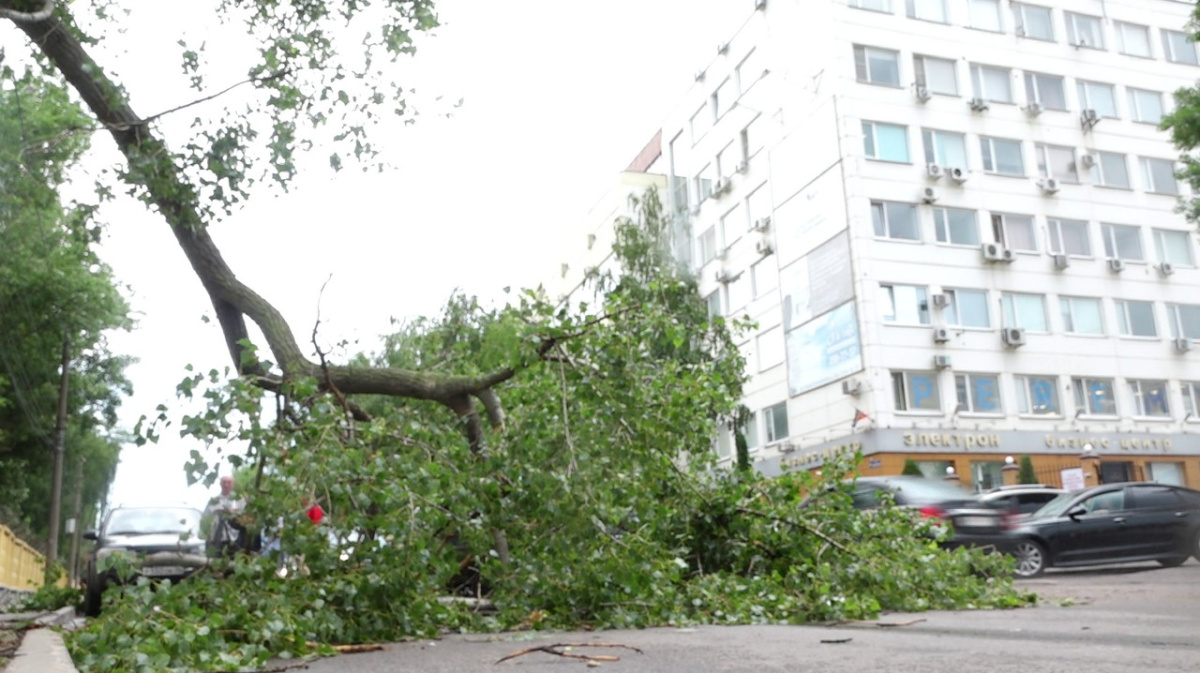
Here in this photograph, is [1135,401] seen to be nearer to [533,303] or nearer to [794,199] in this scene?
[794,199]

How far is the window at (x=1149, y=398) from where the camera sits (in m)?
37.8

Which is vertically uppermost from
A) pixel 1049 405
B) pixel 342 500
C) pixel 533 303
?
pixel 1049 405

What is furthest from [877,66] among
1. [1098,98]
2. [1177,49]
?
[1177,49]

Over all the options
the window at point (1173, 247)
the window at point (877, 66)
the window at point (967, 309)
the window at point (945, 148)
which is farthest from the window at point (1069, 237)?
the window at point (877, 66)

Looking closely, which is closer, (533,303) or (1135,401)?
(533,303)

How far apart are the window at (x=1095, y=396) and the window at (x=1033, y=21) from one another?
12356 millimetres

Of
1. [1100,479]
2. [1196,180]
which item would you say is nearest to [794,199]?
[1100,479]

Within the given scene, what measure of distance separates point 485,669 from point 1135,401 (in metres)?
37.3

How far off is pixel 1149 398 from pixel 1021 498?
21.5 meters

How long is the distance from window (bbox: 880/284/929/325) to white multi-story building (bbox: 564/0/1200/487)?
77 millimetres

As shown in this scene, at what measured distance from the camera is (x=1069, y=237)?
3856 centimetres

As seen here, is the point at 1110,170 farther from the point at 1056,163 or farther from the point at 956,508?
the point at 956,508

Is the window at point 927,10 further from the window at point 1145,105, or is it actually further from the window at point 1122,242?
the window at point 1122,242

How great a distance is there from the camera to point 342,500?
24.1 feet
